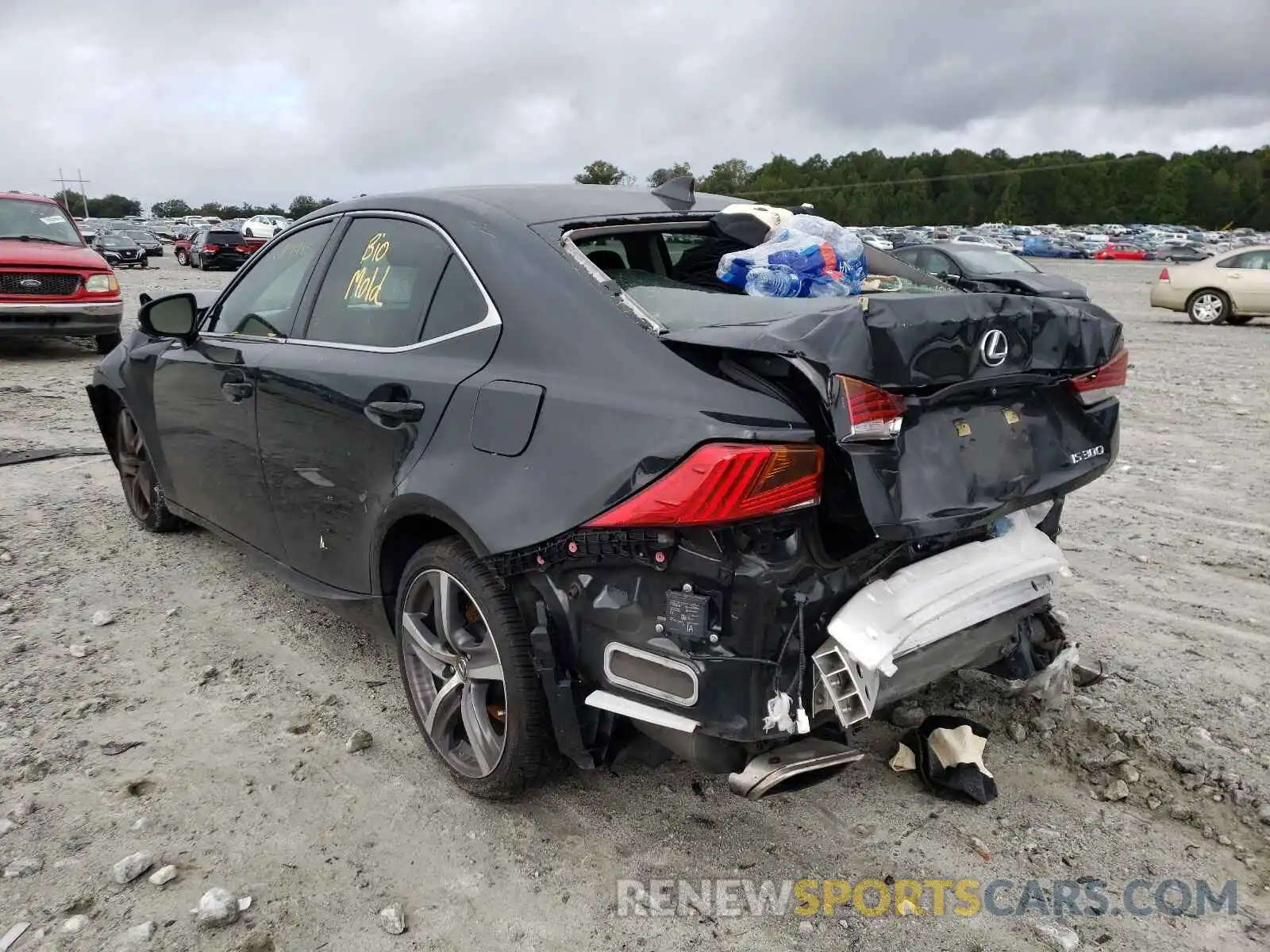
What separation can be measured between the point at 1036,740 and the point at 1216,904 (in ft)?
2.50

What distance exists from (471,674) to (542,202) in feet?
4.90

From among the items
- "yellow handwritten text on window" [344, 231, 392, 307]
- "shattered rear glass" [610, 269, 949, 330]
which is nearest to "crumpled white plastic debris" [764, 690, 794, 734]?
"shattered rear glass" [610, 269, 949, 330]

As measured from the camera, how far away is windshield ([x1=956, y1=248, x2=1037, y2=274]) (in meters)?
15.1

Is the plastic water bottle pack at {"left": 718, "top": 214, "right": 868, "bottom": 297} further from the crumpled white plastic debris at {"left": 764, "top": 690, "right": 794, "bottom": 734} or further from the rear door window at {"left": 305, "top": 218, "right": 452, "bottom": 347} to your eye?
the crumpled white plastic debris at {"left": 764, "top": 690, "right": 794, "bottom": 734}

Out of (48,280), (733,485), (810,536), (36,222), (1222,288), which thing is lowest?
(1222,288)

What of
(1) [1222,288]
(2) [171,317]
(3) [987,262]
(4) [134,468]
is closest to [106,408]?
(4) [134,468]

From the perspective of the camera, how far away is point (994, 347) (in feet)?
7.63

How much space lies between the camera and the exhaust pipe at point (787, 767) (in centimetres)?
224

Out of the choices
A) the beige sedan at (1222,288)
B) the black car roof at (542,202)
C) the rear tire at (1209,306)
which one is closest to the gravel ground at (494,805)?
the black car roof at (542,202)

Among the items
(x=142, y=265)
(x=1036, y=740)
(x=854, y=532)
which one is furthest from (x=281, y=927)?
(x=142, y=265)

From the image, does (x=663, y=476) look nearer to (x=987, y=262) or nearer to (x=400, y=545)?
(x=400, y=545)

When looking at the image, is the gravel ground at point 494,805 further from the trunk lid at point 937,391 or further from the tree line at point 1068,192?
the tree line at point 1068,192

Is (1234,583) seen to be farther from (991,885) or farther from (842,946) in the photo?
(842,946)

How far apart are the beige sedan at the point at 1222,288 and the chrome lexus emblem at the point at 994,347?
700 inches
